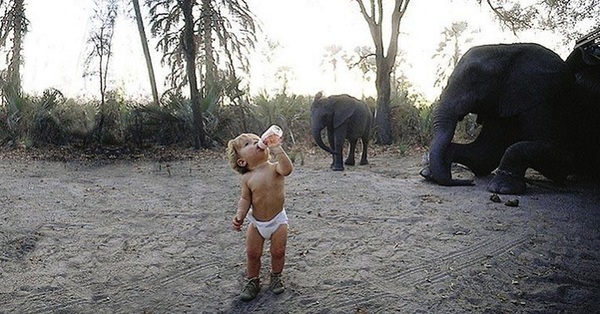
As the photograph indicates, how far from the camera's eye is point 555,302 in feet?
11.9

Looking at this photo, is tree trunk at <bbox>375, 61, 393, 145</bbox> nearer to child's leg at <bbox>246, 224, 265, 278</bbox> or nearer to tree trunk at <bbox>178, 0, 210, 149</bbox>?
tree trunk at <bbox>178, 0, 210, 149</bbox>

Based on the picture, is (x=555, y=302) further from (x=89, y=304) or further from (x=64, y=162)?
(x=64, y=162)

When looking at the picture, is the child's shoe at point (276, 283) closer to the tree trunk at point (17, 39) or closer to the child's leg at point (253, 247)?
the child's leg at point (253, 247)

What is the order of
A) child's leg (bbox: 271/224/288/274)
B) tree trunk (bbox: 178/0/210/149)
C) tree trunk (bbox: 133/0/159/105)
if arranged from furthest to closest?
tree trunk (bbox: 133/0/159/105)
tree trunk (bbox: 178/0/210/149)
child's leg (bbox: 271/224/288/274)

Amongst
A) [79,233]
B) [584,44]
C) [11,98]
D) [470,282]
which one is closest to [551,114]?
[584,44]

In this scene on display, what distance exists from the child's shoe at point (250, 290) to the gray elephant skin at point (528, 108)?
13.0 ft

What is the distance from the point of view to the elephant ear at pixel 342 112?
29.0 feet

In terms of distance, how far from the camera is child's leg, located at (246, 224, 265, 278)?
3662 mm

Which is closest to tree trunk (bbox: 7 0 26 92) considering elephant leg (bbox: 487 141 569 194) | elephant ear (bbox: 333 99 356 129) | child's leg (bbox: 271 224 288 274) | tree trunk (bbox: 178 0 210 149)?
tree trunk (bbox: 178 0 210 149)

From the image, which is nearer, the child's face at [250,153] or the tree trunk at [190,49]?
the child's face at [250,153]

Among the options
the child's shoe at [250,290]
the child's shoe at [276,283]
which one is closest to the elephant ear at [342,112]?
the child's shoe at [276,283]

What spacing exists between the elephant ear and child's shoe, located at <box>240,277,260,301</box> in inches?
211

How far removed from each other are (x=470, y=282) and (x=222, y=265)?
1.87 metres

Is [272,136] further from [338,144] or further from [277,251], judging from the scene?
[338,144]
